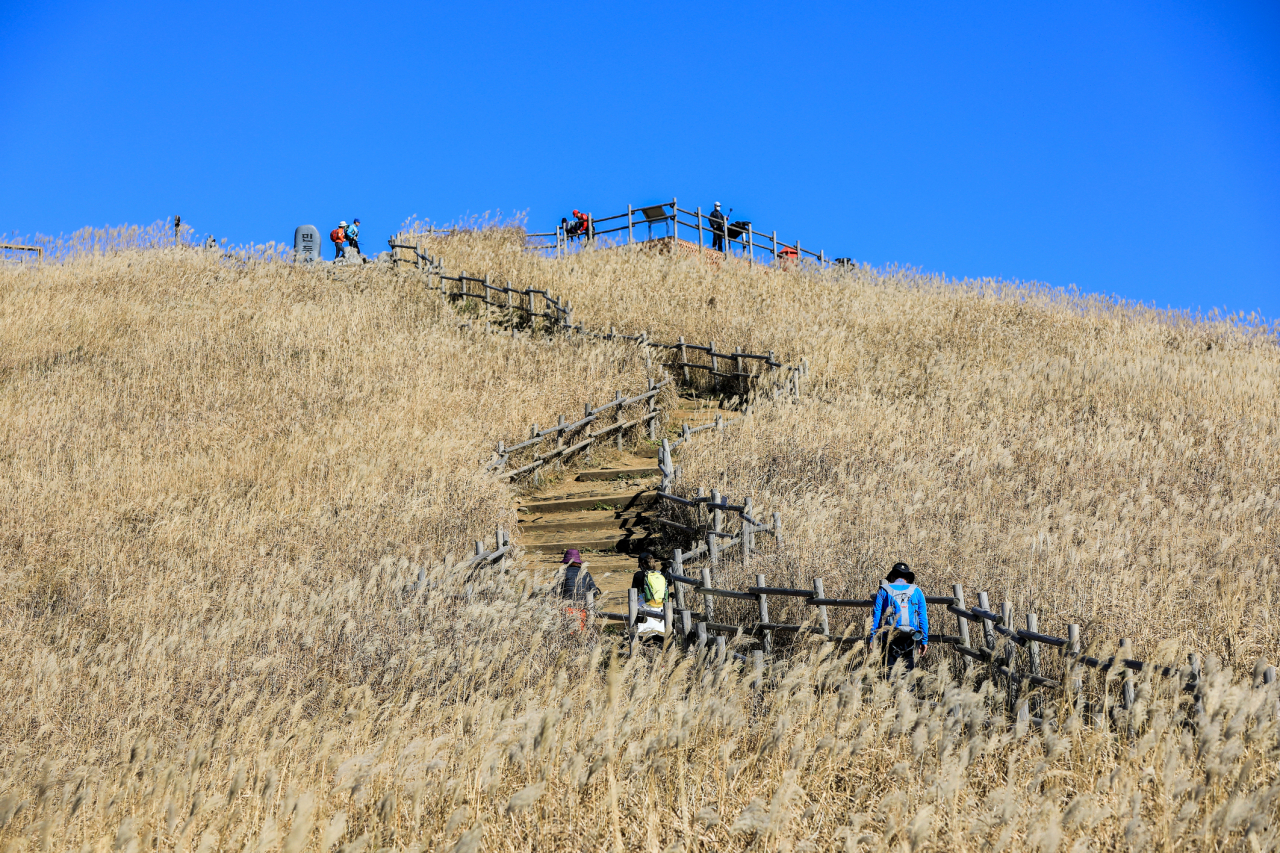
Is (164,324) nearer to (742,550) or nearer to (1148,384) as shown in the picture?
(742,550)

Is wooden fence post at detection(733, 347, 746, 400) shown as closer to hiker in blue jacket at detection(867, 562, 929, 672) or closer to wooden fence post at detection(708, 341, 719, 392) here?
wooden fence post at detection(708, 341, 719, 392)

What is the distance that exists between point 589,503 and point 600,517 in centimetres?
44

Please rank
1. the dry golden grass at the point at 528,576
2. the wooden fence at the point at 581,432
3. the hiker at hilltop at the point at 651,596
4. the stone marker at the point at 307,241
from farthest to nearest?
the stone marker at the point at 307,241, the wooden fence at the point at 581,432, the hiker at hilltop at the point at 651,596, the dry golden grass at the point at 528,576

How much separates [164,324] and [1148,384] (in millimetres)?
18132

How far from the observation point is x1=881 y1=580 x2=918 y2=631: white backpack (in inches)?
249

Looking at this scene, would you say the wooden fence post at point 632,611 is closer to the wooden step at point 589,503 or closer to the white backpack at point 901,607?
the white backpack at point 901,607

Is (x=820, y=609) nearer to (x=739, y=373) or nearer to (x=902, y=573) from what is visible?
(x=902, y=573)

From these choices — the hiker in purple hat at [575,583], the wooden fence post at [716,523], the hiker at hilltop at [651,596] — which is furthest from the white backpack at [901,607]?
the wooden fence post at [716,523]

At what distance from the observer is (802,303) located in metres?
21.3

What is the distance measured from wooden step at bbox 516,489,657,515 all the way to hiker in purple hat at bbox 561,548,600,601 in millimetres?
3017

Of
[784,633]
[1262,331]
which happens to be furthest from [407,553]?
[1262,331]

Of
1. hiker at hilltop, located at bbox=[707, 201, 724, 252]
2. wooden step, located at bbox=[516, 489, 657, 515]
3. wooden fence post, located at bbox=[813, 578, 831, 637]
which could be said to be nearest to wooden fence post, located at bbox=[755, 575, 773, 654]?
wooden fence post, located at bbox=[813, 578, 831, 637]

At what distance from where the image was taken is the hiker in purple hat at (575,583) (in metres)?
8.34

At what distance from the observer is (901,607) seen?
634 cm
